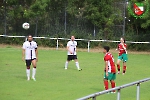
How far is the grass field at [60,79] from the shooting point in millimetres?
15891

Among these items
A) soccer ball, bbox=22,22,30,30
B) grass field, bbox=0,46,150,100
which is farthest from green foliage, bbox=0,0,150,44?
grass field, bbox=0,46,150,100

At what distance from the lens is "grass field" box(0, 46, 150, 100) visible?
52.1 feet

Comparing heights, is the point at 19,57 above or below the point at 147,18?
below

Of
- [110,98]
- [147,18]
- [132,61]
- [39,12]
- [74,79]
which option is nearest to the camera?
[110,98]

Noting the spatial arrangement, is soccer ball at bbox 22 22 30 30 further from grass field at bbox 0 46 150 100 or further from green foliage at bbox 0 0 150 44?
grass field at bbox 0 46 150 100

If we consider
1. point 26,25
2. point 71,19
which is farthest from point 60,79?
point 71,19

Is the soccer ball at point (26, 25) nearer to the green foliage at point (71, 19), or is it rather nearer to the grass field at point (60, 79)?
the green foliage at point (71, 19)

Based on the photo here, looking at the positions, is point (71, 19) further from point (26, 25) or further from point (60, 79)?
point (60, 79)

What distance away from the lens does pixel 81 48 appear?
40031 millimetres

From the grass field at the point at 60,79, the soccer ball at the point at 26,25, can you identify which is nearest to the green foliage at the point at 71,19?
the soccer ball at the point at 26,25

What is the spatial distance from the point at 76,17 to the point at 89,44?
3905 mm

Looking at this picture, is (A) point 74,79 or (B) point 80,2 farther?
(B) point 80,2

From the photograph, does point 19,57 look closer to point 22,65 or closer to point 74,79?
point 22,65

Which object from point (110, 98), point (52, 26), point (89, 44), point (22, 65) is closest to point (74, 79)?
point (22, 65)
